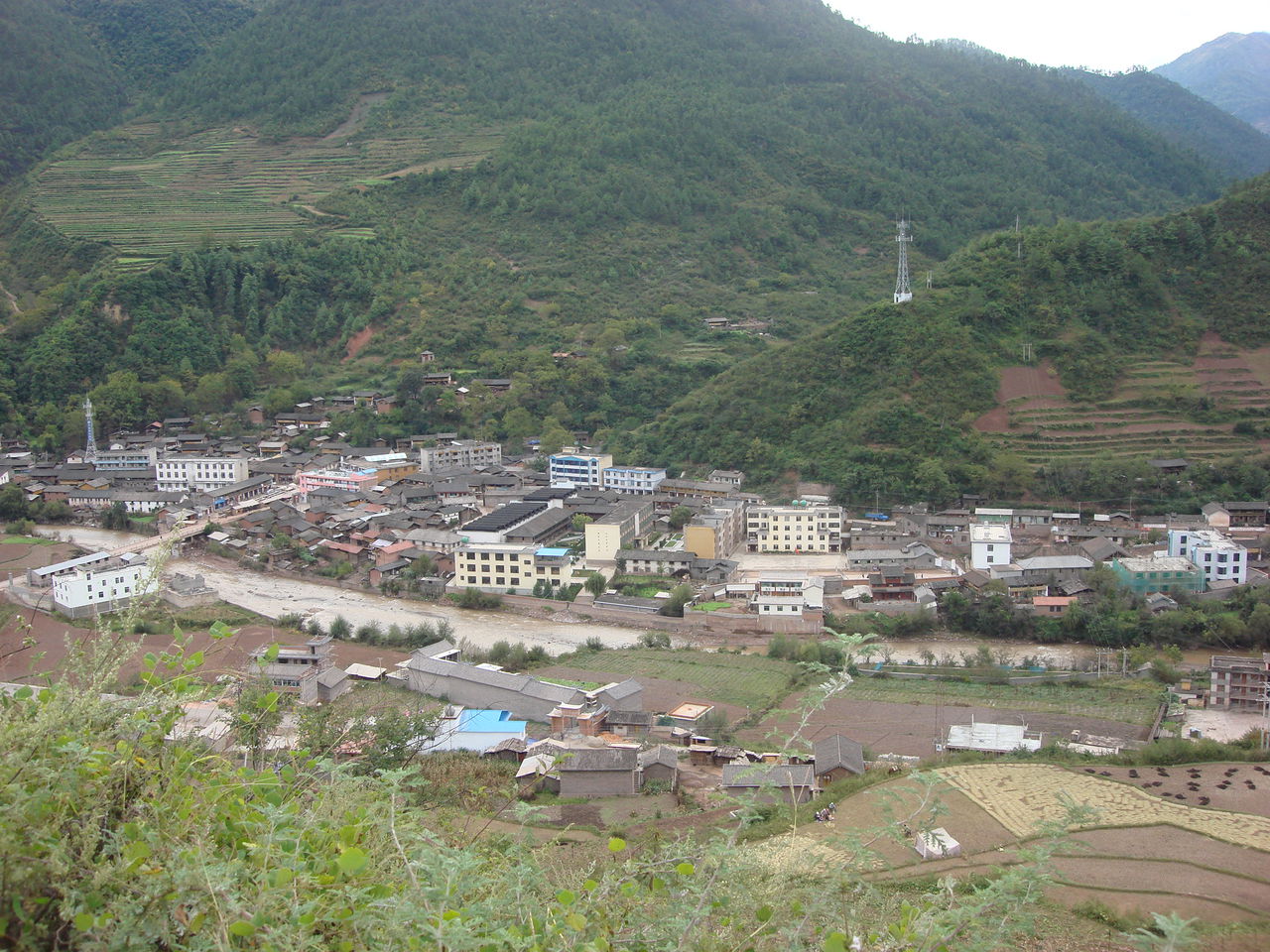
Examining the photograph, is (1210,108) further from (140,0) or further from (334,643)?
(334,643)

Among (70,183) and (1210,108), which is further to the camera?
(1210,108)

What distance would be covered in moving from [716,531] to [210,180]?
90.4 ft

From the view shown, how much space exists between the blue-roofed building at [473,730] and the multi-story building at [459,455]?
11285mm

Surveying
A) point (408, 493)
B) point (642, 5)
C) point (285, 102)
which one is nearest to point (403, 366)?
point (408, 493)

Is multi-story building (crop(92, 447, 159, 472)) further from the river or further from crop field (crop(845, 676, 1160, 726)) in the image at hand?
crop field (crop(845, 676, 1160, 726))

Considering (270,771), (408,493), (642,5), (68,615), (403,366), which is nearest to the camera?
(270,771)

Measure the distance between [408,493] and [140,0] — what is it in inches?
1654

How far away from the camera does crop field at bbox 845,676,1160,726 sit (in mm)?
10703

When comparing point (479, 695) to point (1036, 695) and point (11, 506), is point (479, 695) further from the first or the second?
point (11, 506)

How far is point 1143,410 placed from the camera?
18719 millimetres

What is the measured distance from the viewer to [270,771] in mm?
2318

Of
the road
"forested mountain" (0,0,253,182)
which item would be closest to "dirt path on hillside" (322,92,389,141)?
"forested mountain" (0,0,253,182)

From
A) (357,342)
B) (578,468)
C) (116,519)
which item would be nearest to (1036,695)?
(578,468)

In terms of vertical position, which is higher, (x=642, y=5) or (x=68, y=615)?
(x=642, y=5)
